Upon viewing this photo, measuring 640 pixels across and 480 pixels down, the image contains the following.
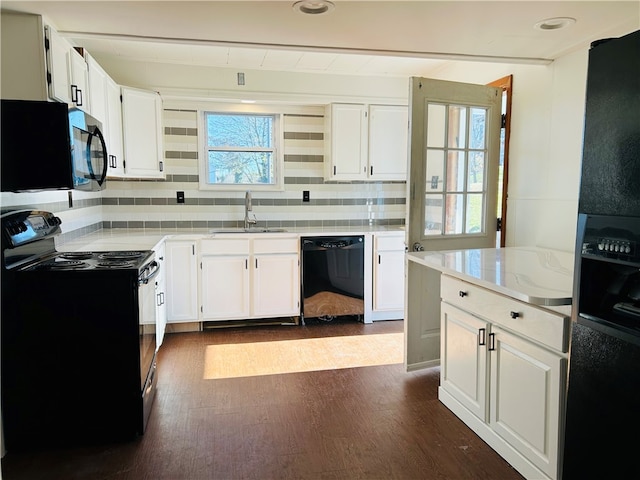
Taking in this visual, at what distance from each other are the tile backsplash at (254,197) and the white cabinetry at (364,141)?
27 cm

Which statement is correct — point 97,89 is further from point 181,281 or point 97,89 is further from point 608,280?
point 608,280

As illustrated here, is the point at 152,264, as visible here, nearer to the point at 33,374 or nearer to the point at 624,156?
the point at 33,374

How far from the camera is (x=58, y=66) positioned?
2453 millimetres

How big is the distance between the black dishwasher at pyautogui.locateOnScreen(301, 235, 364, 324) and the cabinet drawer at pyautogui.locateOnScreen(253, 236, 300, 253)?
0.08 m

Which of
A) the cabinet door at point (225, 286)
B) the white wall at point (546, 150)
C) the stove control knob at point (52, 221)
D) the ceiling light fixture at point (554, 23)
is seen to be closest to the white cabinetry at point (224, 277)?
the cabinet door at point (225, 286)

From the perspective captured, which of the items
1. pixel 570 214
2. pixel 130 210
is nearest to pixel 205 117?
pixel 130 210

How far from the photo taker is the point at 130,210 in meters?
4.37

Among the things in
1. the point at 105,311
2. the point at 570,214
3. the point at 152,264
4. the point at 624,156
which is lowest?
the point at 105,311

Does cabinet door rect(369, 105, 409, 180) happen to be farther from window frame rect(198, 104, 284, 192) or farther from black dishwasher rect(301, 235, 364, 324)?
window frame rect(198, 104, 284, 192)

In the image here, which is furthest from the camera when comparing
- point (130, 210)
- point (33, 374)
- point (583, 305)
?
point (130, 210)

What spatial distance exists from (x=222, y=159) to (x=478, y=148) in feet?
8.15

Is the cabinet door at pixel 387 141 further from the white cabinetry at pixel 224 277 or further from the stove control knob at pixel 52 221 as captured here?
the stove control knob at pixel 52 221

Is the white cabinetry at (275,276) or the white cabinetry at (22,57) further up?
the white cabinetry at (22,57)

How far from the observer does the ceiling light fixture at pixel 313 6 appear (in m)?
2.13
